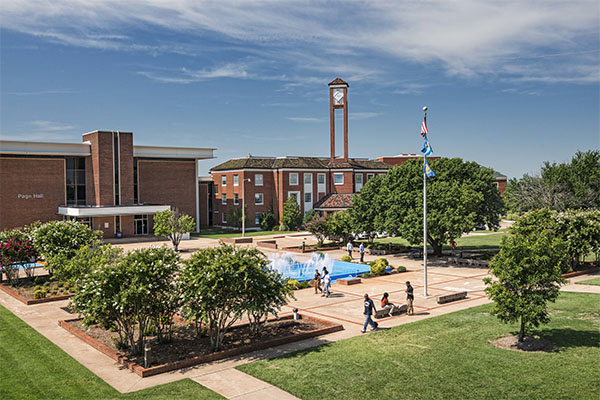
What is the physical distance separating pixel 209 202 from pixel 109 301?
2517 inches

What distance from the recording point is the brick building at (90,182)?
178ft

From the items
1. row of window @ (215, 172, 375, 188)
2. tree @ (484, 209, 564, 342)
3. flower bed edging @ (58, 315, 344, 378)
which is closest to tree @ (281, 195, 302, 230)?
row of window @ (215, 172, 375, 188)

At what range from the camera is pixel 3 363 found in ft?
55.2

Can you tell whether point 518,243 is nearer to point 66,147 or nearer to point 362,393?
point 362,393

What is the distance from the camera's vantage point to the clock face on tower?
72.9 m

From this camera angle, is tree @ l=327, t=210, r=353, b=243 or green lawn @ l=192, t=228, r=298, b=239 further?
green lawn @ l=192, t=228, r=298, b=239

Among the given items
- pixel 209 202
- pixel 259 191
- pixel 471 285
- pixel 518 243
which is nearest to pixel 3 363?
pixel 518 243

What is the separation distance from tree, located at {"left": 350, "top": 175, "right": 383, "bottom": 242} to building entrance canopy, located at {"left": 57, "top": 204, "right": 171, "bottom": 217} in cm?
2644

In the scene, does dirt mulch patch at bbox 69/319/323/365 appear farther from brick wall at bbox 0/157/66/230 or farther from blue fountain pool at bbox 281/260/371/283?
brick wall at bbox 0/157/66/230

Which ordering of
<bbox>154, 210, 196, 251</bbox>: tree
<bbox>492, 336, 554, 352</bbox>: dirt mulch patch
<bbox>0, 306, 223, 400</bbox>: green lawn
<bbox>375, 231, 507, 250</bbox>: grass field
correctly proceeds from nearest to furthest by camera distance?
1. <bbox>0, 306, 223, 400</bbox>: green lawn
2. <bbox>492, 336, 554, 352</bbox>: dirt mulch patch
3. <bbox>154, 210, 196, 251</bbox>: tree
4. <bbox>375, 231, 507, 250</bbox>: grass field

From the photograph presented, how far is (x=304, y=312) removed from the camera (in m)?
24.1

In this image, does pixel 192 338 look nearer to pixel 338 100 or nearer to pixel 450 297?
pixel 450 297

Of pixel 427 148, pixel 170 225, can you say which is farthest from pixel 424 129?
pixel 170 225

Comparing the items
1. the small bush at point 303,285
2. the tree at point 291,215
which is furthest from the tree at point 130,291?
the tree at point 291,215
